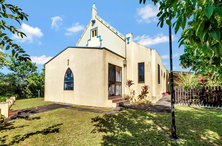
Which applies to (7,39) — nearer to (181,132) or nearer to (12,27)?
(12,27)

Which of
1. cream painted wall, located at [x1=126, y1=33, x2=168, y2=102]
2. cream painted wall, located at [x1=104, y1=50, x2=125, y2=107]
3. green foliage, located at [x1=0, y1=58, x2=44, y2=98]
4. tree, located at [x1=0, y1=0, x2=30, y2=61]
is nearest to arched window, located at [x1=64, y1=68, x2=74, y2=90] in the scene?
cream painted wall, located at [x1=104, y1=50, x2=125, y2=107]

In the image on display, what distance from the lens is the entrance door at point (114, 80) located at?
29.5 ft

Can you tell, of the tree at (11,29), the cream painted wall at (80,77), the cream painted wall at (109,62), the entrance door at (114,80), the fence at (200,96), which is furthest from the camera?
the entrance door at (114,80)

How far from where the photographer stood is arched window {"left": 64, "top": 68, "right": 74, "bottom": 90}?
950 centimetres

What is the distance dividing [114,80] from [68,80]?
4103mm

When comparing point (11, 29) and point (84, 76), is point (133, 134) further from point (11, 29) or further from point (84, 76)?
point (84, 76)

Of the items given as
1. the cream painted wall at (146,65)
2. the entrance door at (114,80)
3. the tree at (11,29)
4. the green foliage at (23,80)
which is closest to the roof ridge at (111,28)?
the cream painted wall at (146,65)

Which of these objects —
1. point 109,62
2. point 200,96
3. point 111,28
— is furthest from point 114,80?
point 200,96

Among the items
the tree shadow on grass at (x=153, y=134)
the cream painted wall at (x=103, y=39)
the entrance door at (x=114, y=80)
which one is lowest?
the tree shadow on grass at (x=153, y=134)

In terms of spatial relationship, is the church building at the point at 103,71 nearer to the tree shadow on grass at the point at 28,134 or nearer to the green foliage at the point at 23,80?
the tree shadow on grass at the point at 28,134

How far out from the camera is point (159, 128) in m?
4.09

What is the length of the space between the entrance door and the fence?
4845 mm

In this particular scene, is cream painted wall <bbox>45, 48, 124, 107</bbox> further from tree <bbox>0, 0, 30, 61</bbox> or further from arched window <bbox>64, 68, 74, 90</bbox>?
tree <bbox>0, 0, 30, 61</bbox>

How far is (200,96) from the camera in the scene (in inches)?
322
